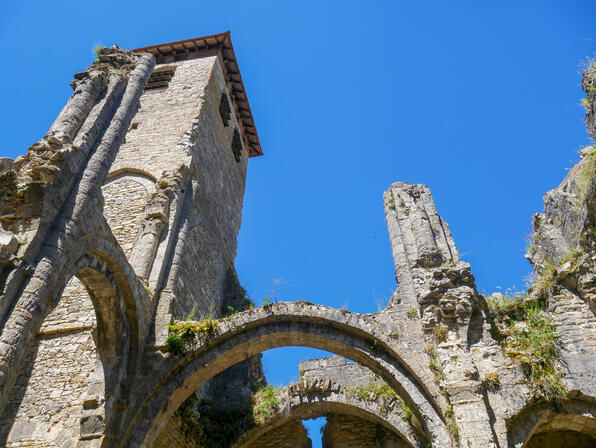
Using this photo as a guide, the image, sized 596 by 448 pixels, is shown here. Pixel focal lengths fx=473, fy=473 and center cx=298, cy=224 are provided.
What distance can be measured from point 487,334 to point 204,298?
5680 mm

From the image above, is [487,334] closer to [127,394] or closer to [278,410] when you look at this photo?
[278,410]

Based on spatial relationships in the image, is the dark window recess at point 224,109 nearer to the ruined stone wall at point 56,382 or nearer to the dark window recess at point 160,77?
the dark window recess at point 160,77

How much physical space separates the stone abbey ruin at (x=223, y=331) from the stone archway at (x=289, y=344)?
0.07 ft

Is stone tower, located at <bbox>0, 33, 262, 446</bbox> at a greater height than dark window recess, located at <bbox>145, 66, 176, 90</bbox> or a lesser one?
lesser

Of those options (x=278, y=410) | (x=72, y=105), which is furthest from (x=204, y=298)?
(x=72, y=105)

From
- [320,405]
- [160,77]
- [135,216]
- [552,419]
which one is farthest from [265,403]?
[160,77]

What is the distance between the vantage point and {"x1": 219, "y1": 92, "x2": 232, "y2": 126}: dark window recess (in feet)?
48.7

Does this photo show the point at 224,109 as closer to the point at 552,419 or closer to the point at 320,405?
the point at 320,405

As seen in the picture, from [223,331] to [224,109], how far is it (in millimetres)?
9578

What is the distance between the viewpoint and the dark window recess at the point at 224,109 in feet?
48.7

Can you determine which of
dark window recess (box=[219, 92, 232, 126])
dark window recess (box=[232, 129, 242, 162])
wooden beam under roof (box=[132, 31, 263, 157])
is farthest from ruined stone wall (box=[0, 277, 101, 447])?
wooden beam under roof (box=[132, 31, 263, 157])

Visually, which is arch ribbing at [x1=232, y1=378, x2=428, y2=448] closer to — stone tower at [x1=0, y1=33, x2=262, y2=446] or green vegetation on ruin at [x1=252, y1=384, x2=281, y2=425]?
green vegetation on ruin at [x1=252, y1=384, x2=281, y2=425]

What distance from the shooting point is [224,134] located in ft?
48.0

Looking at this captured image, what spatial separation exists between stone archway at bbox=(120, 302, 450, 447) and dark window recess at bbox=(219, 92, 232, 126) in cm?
893
